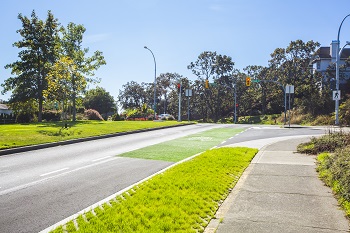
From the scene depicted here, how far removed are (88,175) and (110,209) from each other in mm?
3419

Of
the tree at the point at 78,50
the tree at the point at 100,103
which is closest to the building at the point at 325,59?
the tree at the point at 78,50

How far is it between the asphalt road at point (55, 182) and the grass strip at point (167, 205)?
710mm

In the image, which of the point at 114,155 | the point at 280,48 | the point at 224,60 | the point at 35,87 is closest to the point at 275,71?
the point at 280,48

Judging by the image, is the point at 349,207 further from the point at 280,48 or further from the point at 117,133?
the point at 280,48

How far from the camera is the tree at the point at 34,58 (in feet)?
→ 120

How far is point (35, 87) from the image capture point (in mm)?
38781

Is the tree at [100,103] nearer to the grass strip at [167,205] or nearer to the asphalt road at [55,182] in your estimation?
the asphalt road at [55,182]

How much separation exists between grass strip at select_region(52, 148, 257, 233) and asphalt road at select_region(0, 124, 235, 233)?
710 millimetres

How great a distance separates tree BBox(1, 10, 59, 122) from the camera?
120 ft

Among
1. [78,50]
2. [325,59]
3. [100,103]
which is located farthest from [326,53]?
[100,103]

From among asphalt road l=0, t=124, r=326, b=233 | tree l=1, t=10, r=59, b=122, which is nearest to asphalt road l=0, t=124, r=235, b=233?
asphalt road l=0, t=124, r=326, b=233

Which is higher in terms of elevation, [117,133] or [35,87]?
[35,87]

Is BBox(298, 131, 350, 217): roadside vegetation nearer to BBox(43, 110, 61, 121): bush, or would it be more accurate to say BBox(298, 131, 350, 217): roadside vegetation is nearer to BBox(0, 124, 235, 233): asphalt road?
BBox(0, 124, 235, 233): asphalt road

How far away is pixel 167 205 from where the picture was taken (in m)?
5.06
